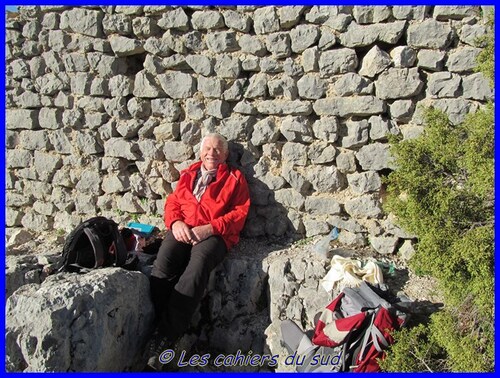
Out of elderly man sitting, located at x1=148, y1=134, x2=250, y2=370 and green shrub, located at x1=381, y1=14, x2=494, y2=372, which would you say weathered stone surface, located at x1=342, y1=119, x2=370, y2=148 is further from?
elderly man sitting, located at x1=148, y1=134, x2=250, y2=370

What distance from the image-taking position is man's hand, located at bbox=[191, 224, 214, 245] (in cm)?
394

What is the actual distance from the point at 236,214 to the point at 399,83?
1679mm

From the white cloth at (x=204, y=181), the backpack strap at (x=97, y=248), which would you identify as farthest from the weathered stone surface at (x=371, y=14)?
the backpack strap at (x=97, y=248)

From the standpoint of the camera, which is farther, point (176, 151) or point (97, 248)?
point (176, 151)

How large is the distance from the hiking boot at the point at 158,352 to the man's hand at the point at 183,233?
76 centimetres

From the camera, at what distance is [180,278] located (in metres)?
3.74

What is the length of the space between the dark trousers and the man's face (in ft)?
2.13

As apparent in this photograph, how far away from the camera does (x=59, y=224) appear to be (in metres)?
5.03

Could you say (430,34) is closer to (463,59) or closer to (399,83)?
(463,59)

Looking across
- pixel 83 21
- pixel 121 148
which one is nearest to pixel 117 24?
pixel 83 21

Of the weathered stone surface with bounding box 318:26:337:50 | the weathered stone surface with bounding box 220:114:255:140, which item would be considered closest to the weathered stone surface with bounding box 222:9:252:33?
the weathered stone surface with bounding box 318:26:337:50

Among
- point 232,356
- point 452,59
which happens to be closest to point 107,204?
point 232,356

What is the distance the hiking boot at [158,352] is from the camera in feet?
11.5

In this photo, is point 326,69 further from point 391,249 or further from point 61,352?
point 61,352
